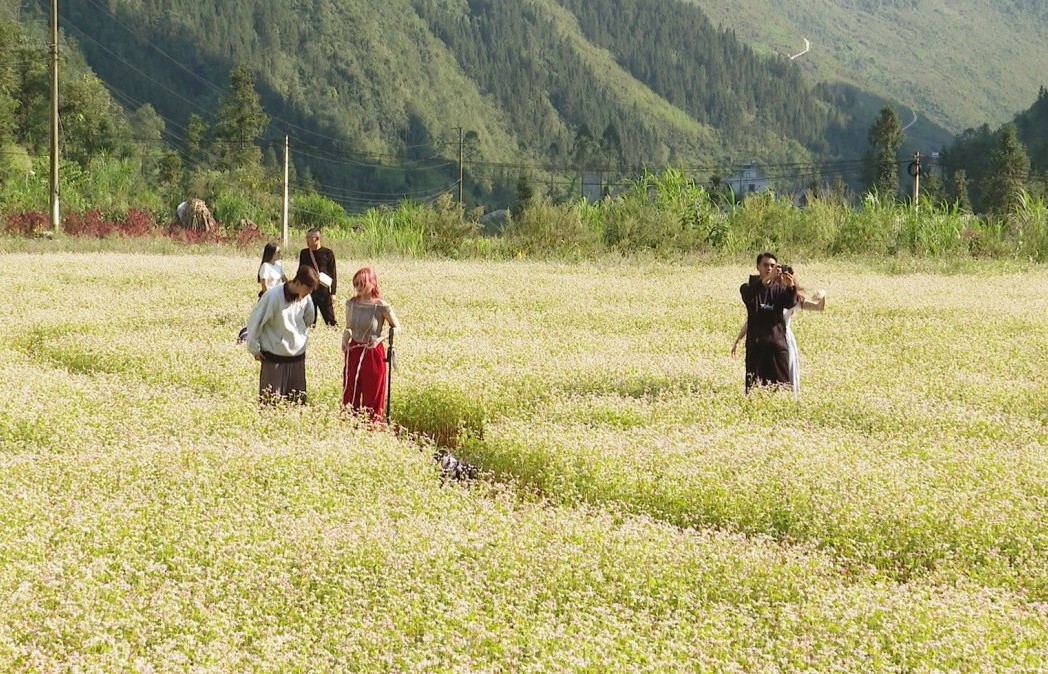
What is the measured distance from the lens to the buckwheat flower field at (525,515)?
6625 millimetres

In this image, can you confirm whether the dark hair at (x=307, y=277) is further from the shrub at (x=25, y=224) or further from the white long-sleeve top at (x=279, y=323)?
the shrub at (x=25, y=224)

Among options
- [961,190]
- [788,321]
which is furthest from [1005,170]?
[788,321]

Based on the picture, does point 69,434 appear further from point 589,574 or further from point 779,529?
point 779,529

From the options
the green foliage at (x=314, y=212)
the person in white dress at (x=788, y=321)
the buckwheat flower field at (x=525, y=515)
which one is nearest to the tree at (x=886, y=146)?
the green foliage at (x=314, y=212)

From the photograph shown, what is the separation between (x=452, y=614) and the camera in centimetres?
691

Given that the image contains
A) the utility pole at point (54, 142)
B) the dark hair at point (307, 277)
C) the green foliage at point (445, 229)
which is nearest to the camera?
the dark hair at point (307, 277)

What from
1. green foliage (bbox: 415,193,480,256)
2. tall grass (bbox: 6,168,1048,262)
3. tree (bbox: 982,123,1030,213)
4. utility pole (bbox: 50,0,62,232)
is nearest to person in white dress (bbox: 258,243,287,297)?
tall grass (bbox: 6,168,1048,262)

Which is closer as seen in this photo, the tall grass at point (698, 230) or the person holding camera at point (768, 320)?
the person holding camera at point (768, 320)

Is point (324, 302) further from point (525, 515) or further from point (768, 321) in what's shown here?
point (525, 515)

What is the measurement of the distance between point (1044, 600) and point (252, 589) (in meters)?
5.11

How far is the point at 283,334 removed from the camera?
11.9 m

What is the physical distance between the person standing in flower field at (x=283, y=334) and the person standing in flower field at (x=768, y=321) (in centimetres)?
470

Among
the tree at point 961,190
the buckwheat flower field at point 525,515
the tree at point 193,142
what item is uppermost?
the tree at point 193,142

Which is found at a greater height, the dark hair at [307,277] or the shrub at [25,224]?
the shrub at [25,224]
